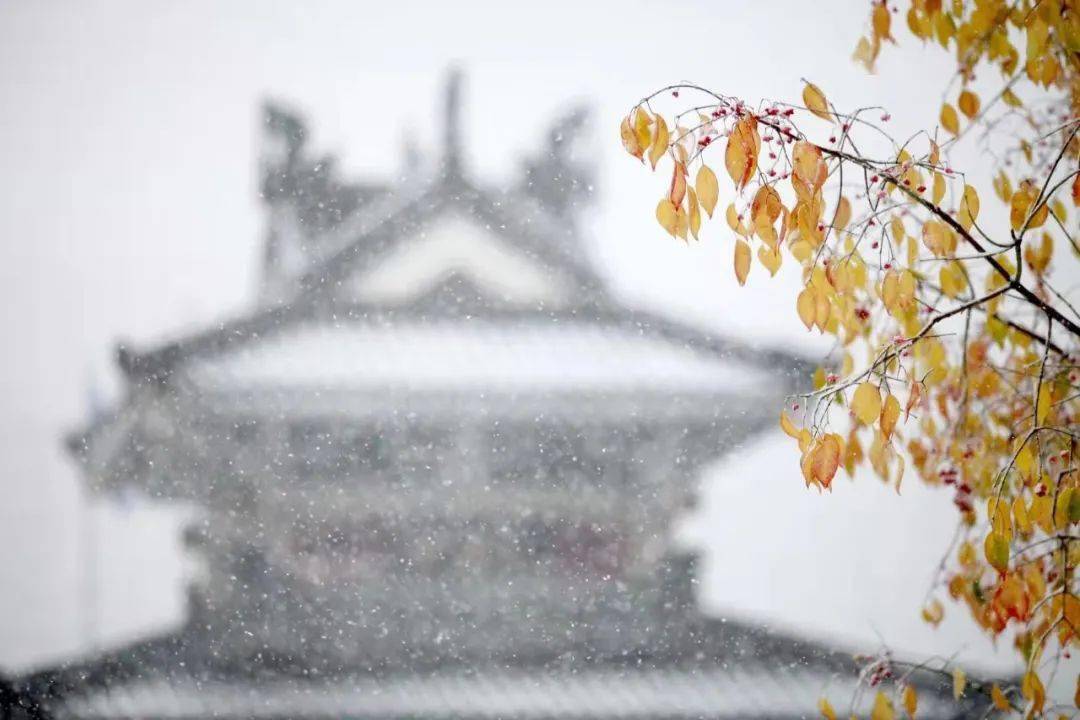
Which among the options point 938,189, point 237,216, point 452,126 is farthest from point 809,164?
point 237,216

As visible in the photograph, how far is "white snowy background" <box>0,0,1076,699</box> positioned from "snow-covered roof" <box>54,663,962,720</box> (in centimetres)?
14

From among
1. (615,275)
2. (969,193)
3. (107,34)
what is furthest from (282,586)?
(969,193)

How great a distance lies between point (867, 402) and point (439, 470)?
4.67ft

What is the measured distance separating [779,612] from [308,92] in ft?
5.46

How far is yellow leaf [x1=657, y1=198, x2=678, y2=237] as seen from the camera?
618 millimetres

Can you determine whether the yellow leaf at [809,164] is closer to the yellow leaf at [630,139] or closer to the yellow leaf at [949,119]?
the yellow leaf at [630,139]

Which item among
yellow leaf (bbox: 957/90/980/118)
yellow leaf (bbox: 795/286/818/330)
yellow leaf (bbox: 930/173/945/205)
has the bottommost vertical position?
yellow leaf (bbox: 795/286/818/330)

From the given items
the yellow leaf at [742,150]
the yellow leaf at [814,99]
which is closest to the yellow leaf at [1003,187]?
the yellow leaf at [814,99]

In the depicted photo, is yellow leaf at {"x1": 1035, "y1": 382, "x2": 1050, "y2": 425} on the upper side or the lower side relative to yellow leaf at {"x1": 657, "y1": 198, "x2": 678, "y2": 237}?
lower

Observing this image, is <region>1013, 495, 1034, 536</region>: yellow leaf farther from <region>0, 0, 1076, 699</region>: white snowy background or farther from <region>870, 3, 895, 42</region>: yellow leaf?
<region>0, 0, 1076, 699</region>: white snowy background

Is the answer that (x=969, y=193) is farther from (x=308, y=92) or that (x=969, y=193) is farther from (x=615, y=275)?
(x=308, y=92)

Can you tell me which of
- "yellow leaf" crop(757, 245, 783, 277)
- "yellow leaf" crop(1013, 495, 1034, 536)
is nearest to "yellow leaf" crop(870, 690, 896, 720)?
"yellow leaf" crop(1013, 495, 1034, 536)

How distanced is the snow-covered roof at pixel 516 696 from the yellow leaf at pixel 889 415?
1.18 m

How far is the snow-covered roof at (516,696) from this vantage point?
154 centimetres
